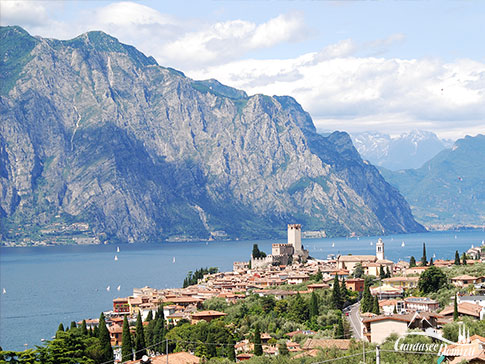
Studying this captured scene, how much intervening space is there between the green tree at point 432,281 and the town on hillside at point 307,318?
0.12 meters

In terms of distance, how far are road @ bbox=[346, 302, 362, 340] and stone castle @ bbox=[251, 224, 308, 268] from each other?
60.6 m

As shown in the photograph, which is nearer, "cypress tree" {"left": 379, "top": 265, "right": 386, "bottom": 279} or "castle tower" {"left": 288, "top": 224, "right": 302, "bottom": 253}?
"cypress tree" {"left": 379, "top": 265, "right": 386, "bottom": 279}

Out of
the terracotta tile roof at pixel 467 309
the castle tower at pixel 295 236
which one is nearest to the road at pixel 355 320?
the terracotta tile roof at pixel 467 309

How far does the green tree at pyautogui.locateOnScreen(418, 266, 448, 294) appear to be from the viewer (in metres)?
88.1

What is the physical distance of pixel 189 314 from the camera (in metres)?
96.1

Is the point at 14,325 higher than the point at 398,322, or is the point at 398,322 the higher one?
the point at 398,322

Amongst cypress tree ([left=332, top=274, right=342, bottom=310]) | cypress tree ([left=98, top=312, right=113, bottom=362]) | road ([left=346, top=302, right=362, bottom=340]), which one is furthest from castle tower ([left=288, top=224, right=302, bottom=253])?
cypress tree ([left=98, top=312, right=113, bottom=362])

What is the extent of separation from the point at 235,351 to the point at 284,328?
11.9 metres

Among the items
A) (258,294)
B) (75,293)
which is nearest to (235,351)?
(258,294)

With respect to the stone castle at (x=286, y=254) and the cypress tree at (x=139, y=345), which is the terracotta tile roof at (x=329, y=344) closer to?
the cypress tree at (x=139, y=345)

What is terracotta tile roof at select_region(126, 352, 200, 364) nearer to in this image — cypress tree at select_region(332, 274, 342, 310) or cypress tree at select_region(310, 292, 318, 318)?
cypress tree at select_region(310, 292, 318, 318)

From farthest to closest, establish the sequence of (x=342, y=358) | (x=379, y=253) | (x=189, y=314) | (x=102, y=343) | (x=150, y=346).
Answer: (x=379, y=253) < (x=189, y=314) < (x=150, y=346) < (x=102, y=343) < (x=342, y=358)

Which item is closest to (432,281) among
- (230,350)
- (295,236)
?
(230,350)

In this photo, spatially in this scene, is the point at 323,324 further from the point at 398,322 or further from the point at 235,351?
the point at 398,322
